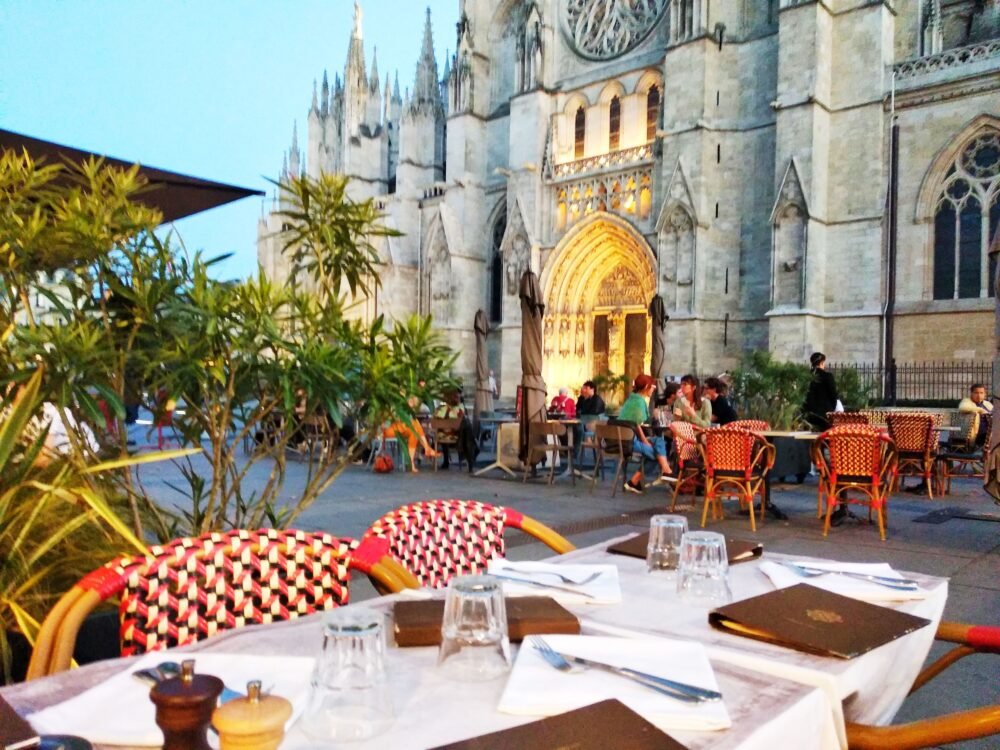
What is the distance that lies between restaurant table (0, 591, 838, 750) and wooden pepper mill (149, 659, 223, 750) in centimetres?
21

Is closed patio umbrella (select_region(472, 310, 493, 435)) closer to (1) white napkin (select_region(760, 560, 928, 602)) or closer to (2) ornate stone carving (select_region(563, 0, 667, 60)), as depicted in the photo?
(1) white napkin (select_region(760, 560, 928, 602))

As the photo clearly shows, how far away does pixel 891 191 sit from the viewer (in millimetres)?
16594

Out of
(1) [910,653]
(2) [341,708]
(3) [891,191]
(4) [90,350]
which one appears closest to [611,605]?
(1) [910,653]

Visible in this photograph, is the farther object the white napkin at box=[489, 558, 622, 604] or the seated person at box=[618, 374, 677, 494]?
the seated person at box=[618, 374, 677, 494]

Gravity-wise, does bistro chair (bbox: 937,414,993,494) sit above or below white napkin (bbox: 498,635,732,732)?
below

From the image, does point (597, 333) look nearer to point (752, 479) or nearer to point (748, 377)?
point (748, 377)

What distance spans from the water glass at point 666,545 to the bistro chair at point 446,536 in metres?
0.57

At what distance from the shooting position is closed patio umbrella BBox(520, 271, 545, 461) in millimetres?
10062

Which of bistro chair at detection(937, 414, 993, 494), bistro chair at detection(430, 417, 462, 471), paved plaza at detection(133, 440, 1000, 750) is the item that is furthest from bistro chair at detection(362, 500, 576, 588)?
bistro chair at detection(430, 417, 462, 471)

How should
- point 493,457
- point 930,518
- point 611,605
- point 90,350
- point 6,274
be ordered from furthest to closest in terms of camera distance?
point 493,457
point 930,518
point 6,274
point 90,350
point 611,605

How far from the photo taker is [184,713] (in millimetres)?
792

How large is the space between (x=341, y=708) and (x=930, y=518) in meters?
7.80

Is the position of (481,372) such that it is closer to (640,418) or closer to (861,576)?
(640,418)

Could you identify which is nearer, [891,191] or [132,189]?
[132,189]
